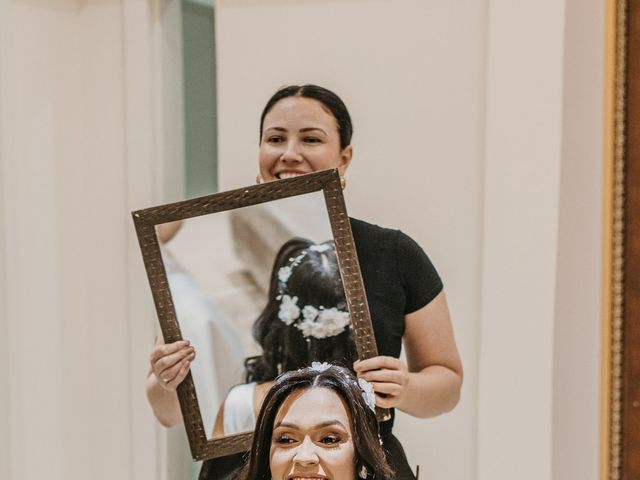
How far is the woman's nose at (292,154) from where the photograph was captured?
1.01m

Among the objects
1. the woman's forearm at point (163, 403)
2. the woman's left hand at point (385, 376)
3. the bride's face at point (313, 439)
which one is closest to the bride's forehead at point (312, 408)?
the bride's face at point (313, 439)

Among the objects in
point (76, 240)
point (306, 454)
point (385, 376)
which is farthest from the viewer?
point (76, 240)

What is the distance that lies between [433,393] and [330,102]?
0.33m

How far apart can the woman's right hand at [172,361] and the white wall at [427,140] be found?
0.77ft

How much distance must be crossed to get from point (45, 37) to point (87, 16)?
0.18 feet

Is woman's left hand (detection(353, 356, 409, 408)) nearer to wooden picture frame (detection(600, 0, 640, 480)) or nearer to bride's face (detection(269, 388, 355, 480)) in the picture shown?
bride's face (detection(269, 388, 355, 480))

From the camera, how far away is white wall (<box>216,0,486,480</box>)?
103 cm

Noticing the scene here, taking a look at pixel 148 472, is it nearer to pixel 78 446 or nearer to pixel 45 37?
pixel 78 446

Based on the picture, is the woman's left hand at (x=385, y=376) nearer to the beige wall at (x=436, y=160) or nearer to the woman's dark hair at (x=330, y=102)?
the beige wall at (x=436, y=160)

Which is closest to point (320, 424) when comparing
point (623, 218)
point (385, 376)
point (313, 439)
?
point (313, 439)

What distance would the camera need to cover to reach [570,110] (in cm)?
102

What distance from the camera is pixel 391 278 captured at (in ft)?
3.30

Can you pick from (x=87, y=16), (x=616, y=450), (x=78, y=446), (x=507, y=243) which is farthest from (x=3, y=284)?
(x=616, y=450)

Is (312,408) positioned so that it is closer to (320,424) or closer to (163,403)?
(320,424)
